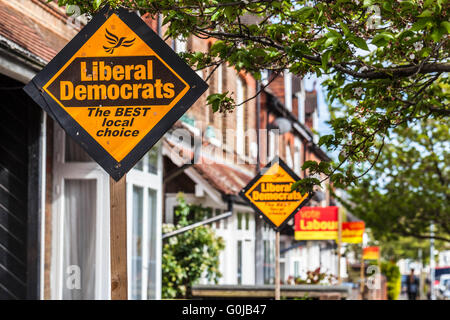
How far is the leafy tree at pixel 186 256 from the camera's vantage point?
14719 millimetres

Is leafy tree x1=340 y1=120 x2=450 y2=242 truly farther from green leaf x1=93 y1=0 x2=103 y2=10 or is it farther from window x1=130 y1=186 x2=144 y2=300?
green leaf x1=93 y1=0 x2=103 y2=10

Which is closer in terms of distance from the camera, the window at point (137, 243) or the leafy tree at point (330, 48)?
the leafy tree at point (330, 48)

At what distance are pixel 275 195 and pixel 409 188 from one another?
61.2 ft

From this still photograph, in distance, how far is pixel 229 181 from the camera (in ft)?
56.3

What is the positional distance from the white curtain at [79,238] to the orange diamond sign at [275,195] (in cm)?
202

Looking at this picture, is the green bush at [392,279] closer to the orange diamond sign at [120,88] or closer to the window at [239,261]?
the window at [239,261]

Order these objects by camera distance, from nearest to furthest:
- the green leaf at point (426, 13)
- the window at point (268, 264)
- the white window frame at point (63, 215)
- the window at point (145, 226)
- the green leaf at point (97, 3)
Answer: the green leaf at point (426, 13) < the green leaf at point (97, 3) < the white window frame at point (63, 215) < the window at point (145, 226) < the window at point (268, 264)

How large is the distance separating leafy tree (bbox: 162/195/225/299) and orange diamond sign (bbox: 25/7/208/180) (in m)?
9.91

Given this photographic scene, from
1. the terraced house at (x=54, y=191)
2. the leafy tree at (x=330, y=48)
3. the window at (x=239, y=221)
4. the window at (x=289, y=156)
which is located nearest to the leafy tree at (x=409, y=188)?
the window at (x=289, y=156)

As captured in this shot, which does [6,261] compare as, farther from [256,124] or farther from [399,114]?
[256,124]

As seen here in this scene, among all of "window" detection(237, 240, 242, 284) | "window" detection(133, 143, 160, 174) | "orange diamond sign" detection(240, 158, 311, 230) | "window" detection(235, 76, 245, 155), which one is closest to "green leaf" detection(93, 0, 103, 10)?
"orange diamond sign" detection(240, 158, 311, 230)

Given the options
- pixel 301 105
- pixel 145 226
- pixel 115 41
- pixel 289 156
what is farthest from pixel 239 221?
pixel 301 105

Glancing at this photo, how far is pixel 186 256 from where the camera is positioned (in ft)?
50.2
